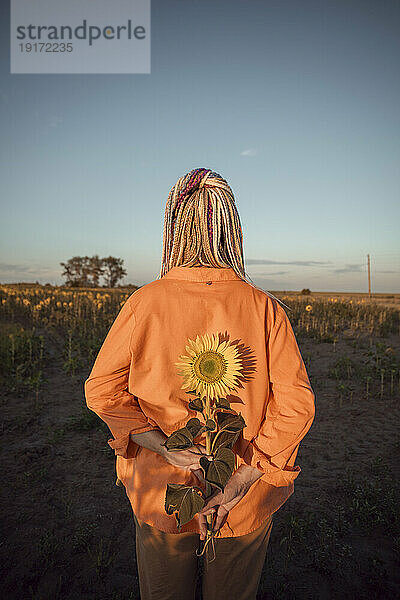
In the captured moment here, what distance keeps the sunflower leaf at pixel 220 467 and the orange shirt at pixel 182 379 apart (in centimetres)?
16

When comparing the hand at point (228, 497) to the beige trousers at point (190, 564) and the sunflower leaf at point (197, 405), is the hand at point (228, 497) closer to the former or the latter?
the beige trousers at point (190, 564)

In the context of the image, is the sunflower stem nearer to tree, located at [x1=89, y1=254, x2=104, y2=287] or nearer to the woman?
the woman

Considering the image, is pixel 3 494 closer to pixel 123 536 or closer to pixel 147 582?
pixel 123 536

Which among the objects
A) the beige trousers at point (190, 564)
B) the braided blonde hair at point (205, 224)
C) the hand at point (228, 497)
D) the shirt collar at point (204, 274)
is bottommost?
the beige trousers at point (190, 564)

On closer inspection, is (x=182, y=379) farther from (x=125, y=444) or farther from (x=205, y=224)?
(x=205, y=224)

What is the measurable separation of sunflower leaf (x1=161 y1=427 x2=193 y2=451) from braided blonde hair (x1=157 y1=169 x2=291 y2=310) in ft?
1.79

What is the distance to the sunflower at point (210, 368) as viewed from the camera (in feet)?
3.56

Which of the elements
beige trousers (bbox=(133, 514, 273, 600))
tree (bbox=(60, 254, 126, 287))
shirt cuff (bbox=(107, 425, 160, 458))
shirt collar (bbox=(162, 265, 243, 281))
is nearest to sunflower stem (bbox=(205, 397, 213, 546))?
beige trousers (bbox=(133, 514, 273, 600))

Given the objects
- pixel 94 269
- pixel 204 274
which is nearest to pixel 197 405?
pixel 204 274

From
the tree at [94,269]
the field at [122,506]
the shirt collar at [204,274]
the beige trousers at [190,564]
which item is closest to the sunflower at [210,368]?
the shirt collar at [204,274]

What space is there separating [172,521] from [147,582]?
13.0 inches

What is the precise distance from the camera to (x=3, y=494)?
350 cm

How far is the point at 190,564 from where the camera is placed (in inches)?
53.8

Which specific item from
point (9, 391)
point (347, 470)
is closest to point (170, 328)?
point (347, 470)
